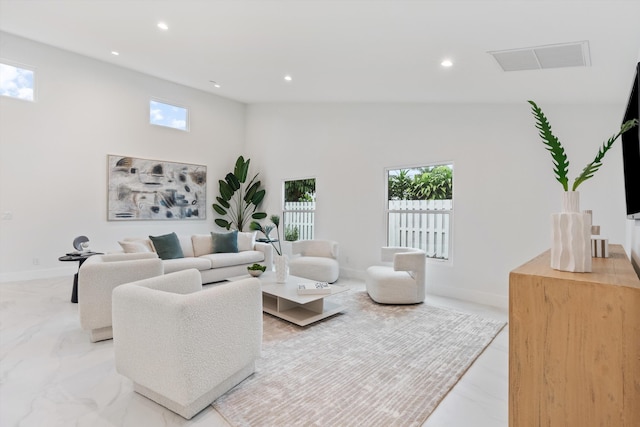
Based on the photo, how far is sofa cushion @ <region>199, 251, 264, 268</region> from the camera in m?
5.00

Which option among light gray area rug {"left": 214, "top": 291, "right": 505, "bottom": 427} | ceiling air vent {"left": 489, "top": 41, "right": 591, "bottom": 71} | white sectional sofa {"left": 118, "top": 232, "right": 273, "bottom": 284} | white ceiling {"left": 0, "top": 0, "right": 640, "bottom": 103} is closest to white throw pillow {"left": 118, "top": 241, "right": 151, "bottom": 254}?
white sectional sofa {"left": 118, "top": 232, "right": 273, "bottom": 284}

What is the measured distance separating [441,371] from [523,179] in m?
2.73

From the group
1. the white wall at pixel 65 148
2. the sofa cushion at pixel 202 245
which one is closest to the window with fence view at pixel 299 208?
the sofa cushion at pixel 202 245

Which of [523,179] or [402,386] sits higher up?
[523,179]

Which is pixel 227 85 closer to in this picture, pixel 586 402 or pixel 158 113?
pixel 158 113

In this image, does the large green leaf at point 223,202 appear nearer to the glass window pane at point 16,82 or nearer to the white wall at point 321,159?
the white wall at point 321,159

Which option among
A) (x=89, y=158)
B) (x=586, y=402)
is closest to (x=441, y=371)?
(x=586, y=402)

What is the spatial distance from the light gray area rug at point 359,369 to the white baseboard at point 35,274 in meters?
4.30

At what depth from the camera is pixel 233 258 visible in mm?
5203

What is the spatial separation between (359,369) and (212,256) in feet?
11.2

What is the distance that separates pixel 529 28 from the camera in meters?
2.25

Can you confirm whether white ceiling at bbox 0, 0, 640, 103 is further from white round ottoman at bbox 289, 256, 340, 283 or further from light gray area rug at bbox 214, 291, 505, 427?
white round ottoman at bbox 289, 256, 340, 283

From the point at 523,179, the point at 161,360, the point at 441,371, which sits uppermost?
the point at 523,179

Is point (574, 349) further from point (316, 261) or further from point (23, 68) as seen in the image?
point (23, 68)
